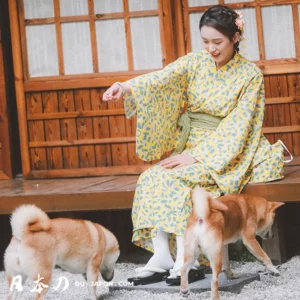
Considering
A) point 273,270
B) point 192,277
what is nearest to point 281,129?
point 273,270

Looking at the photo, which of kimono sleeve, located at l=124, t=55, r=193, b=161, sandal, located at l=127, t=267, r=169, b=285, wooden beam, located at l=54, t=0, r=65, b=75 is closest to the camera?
sandal, located at l=127, t=267, r=169, b=285

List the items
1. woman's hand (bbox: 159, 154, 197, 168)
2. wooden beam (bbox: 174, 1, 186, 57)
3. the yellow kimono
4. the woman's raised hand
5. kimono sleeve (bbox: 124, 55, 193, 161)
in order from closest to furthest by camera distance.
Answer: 1. the woman's raised hand
2. the yellow kimono
3. woman's hand (bbox: 159, 154, 197, 168)
4. kimono sleeve (bbox: 124, 55, 193, 161)
5. wooden beam (bbox: 174, 1, 186, 57)

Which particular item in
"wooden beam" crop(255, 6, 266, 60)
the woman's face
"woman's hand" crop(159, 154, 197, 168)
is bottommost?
"woman's hand" crop(159, 154, 197, 168)

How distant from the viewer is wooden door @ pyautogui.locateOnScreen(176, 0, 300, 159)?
6496 millimetres

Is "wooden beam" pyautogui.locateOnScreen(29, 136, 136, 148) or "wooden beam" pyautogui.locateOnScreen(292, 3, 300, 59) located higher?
"wooden beam" pyautogui.locateOnScreen(292, 3, 300, 59)

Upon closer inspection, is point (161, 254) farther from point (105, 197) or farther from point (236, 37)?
point (236, 37)

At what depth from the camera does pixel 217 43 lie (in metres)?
5.24

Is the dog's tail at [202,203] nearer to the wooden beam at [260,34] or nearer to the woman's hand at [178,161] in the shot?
the woman's hand at [178,161]

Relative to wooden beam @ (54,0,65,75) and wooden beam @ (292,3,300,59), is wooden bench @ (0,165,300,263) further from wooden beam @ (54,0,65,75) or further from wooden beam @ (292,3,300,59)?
wooden beam @ (54,0,65,75)

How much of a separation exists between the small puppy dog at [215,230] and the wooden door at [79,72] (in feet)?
6.71

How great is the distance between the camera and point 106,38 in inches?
265

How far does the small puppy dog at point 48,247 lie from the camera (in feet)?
13.6

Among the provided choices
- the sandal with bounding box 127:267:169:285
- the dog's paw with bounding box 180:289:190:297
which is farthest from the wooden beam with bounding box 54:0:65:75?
the dog's paw with bounding box 180:289:190:297

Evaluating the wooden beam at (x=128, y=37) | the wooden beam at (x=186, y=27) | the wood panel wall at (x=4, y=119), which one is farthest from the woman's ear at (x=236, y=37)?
the wood panel wall at (x=4, y=119)
